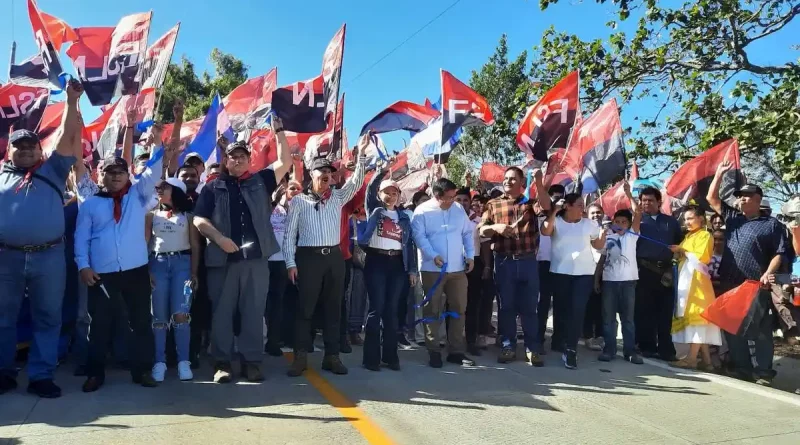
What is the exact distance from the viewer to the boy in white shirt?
638 centimetres

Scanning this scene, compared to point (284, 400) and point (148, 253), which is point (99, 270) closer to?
point (148, 253)

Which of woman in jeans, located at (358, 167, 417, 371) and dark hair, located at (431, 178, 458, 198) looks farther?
dark hair, located at (431, 178, 458, 198)

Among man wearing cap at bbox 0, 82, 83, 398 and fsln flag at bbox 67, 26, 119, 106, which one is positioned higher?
fsln flag at bbox 67, 26, 119, 106

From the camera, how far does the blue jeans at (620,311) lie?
6.38 meters

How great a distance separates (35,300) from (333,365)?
2.49 meters

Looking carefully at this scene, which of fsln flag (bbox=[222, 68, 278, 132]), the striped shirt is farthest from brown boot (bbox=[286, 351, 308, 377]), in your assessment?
fsln flag (bbox=[222, 68, 278, 132])

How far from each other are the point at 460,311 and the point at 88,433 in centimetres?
351

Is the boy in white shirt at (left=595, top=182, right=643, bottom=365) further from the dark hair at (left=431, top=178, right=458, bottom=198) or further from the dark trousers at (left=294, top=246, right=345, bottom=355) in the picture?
the dark trousers at (left=294, top=246, right=345, bottom=355)

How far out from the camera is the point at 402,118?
8.78 m

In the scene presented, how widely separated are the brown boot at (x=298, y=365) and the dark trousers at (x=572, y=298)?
2.70 meters

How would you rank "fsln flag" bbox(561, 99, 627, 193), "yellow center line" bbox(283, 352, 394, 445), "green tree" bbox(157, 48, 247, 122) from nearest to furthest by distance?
"yellow center line" bbox(283, 352, 394, 445)
"fsln flag" bbox(561, 99, 627, 193)
"green tree" bbox(157, 48, 247, 122)

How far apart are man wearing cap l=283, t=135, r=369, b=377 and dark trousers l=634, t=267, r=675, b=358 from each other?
369 centimetres

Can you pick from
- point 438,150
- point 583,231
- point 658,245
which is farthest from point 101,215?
point 658,245

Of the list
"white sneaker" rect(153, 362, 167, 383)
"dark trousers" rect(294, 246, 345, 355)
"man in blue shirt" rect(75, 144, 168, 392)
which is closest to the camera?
"man in blue shirt" rect(75, 144, 168, 392)
